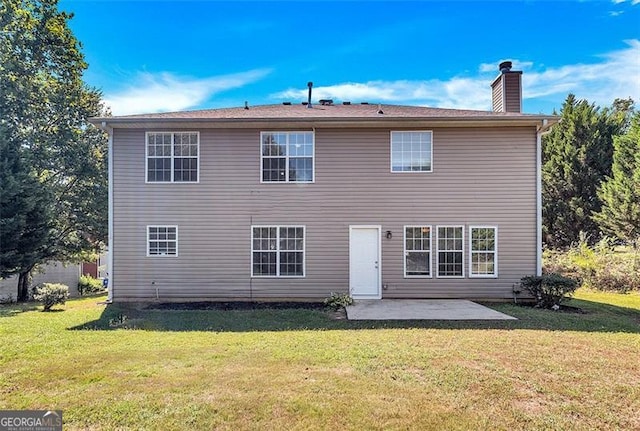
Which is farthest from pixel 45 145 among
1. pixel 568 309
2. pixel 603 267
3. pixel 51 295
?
pixel 603 267

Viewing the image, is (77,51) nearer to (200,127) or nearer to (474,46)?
(200,127)

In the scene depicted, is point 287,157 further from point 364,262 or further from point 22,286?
point 22,286

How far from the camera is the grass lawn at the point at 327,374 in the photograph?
11.4 feet

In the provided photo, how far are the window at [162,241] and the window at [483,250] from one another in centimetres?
805

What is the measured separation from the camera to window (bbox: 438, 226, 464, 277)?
32.8ft

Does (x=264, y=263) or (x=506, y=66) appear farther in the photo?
(x=506, y=66)

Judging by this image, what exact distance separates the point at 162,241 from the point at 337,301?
5004 mm

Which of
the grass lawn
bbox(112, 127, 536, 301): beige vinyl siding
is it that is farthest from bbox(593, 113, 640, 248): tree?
the grass lawn

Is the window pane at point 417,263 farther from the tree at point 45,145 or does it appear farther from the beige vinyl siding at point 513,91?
the tree at point 45,145

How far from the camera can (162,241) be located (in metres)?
10.0

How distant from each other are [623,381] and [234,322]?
6.25 metres

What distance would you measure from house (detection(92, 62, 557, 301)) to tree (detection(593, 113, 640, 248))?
10.1m

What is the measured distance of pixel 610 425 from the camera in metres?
3.37

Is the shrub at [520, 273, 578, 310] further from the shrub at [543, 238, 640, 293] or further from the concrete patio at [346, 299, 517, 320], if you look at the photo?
the shrub at [543, 238, 640, 293]
